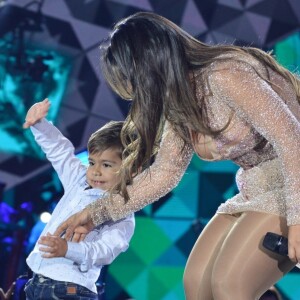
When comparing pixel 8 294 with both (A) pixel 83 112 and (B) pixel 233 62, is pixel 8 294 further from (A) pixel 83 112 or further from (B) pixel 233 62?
(B) pixel 233 62

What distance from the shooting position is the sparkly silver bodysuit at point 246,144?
73.1 inches

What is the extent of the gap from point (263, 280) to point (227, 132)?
0.40m

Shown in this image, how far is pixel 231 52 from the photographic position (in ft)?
6.55

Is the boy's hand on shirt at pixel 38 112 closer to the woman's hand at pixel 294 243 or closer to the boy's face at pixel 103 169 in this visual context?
the boy's face at pixel 103 169

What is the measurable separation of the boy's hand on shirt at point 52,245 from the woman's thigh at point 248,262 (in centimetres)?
56

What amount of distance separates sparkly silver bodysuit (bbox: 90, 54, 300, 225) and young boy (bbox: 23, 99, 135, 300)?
0.28 meters

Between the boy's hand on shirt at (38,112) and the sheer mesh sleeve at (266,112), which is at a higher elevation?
the boy's hand on shirt at (38,112)

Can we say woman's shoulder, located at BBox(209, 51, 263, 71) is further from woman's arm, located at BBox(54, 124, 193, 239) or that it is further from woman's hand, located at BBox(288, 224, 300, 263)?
woman's hand, located at BBox(288, 224, 300, 263)

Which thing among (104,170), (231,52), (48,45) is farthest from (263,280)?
(48,45)

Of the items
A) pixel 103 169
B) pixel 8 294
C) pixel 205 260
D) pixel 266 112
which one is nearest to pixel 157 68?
pixel 266 112

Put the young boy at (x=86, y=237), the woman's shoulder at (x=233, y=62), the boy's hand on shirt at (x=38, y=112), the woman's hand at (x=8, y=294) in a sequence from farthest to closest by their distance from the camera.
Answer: the woman's hand at (x=8, y=294) → the boy's hand on shirt at (x=38, y=112) → the young boy at (x=86, y=237) → the woman's shoulder at (x=233, y=62)

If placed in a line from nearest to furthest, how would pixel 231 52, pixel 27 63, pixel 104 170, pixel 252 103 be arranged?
pixel 252 103, pixel 231 52, pixel 104 170, pixel 27 63

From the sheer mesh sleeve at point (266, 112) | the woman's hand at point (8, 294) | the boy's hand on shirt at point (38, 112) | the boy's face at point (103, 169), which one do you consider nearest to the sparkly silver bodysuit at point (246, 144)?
the sheer mesh sleeve at point (266, 112)

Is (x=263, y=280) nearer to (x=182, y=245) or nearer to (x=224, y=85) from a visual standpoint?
(x=224, y=85)
